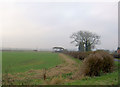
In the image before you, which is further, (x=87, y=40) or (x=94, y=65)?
(x=87, y=40)

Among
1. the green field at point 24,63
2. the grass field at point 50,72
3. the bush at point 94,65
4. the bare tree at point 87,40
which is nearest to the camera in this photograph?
the grass field at point 50,72

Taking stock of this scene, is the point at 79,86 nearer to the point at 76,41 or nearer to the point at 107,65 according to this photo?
the point at 107,65

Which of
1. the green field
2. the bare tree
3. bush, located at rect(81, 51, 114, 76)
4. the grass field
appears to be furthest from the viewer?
the bare tree

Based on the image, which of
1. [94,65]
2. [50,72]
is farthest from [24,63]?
[94,65]

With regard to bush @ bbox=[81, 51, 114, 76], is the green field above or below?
below

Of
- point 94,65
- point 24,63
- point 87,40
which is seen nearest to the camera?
point 94,65

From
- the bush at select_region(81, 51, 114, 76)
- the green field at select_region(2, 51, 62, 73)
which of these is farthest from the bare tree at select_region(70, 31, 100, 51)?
the bush at select_region(81, 51, 114, 76)

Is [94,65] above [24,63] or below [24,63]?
above

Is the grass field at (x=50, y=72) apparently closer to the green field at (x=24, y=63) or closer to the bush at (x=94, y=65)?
the green field at (x=24, y=63)

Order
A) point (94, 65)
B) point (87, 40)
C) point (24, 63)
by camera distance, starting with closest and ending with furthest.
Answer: point (94, 65) < point (24, 63) < point (87, 40)

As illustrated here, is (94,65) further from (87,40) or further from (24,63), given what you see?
(87,40)

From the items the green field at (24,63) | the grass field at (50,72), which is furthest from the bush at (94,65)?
the green field at (24,63)

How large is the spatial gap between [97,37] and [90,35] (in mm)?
3263

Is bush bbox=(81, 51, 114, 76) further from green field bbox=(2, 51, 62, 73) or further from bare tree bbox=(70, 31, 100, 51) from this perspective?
bare tree bbox=(70, 31, 100, 51)
